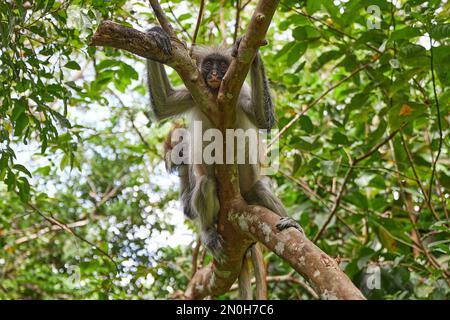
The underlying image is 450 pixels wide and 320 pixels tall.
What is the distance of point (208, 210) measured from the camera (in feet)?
15.9

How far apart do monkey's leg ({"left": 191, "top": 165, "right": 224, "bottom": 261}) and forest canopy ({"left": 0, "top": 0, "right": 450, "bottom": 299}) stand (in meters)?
0.73

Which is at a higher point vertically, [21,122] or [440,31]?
[440,31]

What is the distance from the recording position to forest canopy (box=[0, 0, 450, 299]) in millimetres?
3898

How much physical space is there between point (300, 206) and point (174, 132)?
69.3 inches

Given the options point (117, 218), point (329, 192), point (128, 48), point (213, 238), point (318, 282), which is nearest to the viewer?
point (318, 282)

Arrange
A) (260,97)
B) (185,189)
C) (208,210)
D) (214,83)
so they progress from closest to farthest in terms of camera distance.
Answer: (214,83) < (260,97) < (208,210) < (185,189)

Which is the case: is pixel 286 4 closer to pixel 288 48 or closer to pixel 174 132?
pixel 288 48

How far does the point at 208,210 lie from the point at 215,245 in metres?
0.34

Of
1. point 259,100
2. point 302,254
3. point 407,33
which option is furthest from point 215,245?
point 407,33

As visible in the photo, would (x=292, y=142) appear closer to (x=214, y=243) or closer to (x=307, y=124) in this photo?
(x=307, y=124)

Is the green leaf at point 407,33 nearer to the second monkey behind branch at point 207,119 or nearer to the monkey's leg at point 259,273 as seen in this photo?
the second monkey behind branch at point 207,119

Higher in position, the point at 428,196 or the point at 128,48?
the point at 128,48

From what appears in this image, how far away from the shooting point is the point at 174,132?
562cm
